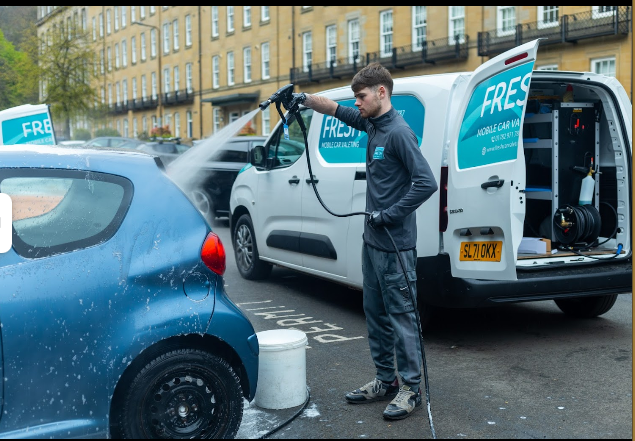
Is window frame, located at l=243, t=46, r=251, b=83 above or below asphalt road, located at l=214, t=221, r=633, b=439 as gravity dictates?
above

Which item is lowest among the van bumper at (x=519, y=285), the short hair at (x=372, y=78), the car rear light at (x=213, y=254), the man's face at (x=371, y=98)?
the van bumper at (x=519, y=285)

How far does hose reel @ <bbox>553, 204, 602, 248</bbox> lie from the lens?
20.8ft

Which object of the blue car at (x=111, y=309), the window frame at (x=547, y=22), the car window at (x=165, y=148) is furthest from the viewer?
the window frame at (x=547, y=22)

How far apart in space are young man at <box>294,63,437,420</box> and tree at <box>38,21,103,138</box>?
22.7 m

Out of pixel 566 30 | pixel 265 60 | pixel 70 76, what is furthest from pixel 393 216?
pixel 265 60

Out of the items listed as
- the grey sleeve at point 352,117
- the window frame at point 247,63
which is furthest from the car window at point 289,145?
the window frame at point 247,63

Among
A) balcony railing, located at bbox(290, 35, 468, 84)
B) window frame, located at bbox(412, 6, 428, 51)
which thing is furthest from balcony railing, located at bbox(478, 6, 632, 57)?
window frame, located at bbox(412, 6, 428, 51)

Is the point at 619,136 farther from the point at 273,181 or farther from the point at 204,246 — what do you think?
the point at 204,246

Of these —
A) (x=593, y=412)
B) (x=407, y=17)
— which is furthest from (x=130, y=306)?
(x=407, y=17)

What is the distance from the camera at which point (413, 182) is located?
171 inches

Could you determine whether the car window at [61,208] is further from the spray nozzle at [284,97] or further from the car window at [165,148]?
the car window at [165,148]

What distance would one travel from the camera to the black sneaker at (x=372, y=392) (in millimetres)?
4637

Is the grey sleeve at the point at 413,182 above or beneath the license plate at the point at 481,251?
above

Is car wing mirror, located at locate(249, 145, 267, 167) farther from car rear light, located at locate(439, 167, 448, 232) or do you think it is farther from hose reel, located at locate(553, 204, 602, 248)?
hose reel, located at locate(553, 204, 602, 248)
